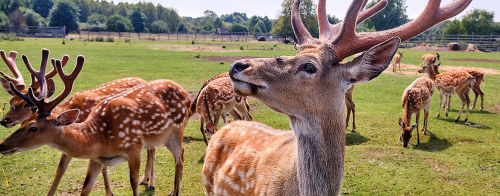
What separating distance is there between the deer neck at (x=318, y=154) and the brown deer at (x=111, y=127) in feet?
10.5

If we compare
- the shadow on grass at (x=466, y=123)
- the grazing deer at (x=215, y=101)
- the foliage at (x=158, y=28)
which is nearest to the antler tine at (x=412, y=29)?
the grazing deer at (x=215, y=101)

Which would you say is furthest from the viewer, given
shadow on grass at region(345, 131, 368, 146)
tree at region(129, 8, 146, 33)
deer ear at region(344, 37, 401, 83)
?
tree at region(129, 8, 146, 33)

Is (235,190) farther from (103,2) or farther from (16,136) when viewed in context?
(103,2)

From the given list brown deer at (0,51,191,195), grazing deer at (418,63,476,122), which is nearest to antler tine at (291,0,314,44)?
brown deer at (0,51,191,195)

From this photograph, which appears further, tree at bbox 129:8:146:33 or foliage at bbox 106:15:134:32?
tree at bbox 129:8:146:33

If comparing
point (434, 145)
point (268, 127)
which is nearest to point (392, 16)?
point (434, 145)

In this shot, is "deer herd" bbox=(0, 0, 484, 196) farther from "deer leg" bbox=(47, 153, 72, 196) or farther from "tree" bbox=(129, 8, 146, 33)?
"tree" bbox=(129, 8, 146, 33)

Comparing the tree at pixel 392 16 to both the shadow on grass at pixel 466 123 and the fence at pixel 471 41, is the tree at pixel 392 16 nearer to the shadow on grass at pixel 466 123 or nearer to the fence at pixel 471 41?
the fence at pixel 471 41

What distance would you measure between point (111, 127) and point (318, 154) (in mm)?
3494

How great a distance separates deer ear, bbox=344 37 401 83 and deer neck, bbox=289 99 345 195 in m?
0.31

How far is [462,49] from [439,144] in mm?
44941

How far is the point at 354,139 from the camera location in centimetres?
869

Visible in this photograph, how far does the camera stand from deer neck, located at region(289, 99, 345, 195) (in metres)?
2.54

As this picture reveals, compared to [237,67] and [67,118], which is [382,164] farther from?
[67,118]
